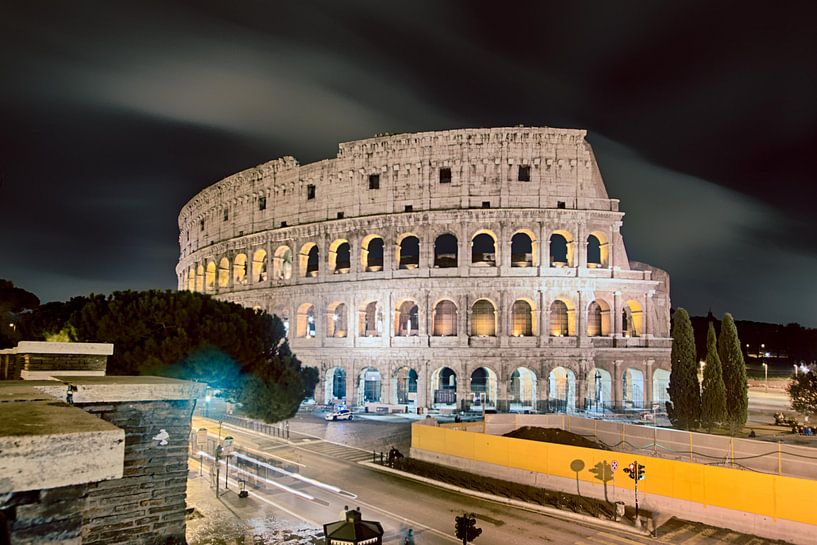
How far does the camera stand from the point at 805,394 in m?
35.6

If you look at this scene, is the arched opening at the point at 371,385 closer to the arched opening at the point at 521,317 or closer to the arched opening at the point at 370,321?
the arched opening at the point at 370,321

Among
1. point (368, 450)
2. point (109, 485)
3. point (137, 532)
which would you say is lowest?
point (368, 450)

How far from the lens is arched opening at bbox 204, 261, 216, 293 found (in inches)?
2190

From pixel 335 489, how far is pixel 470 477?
5678 mm

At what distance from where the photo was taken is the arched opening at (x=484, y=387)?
149 ft

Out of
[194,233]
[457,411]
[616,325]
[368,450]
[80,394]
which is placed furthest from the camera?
[194,233]

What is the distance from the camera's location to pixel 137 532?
837 centimetres

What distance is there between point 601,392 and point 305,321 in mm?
24531

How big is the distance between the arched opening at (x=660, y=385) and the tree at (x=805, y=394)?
797 centimetres

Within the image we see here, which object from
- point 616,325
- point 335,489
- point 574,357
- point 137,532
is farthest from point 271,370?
point 616,325

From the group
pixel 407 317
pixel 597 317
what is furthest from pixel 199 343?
pixel 597 317

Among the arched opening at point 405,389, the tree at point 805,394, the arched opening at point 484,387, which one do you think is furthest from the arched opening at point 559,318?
the tree at point 805,394

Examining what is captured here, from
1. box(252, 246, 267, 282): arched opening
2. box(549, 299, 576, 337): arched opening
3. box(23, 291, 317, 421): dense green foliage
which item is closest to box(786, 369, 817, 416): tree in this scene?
box(549, 299, 576, 337): arched opening

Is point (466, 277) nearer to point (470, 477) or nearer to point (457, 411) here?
point (457, 411)
